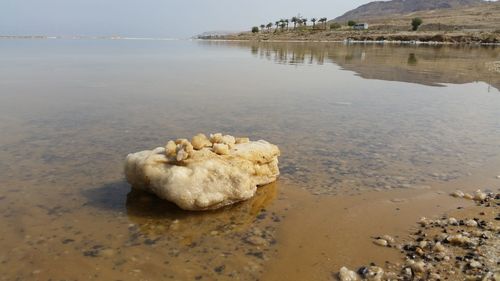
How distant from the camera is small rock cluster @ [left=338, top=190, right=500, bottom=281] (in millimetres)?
6113

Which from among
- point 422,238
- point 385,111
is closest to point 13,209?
point 422,238

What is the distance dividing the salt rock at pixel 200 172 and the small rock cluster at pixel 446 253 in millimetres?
2961

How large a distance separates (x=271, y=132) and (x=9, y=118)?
29.9ft

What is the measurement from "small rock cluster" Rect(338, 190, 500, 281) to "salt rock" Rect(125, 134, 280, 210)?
→ 9.71ft

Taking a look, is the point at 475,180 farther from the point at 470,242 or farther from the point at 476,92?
the point at 476,92

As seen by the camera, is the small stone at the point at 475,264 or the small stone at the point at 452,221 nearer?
the small stone at the point at 475,264

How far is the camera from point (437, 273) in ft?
20.1

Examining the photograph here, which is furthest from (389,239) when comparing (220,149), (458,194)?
(220,149)

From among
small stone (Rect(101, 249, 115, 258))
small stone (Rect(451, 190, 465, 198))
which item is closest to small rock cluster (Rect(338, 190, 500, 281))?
small stone (Rect(451, 190, 465, 198))

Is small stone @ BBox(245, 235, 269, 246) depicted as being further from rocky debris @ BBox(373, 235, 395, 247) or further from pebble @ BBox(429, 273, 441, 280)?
pebble @ BBox(429, 273, 441, 280)

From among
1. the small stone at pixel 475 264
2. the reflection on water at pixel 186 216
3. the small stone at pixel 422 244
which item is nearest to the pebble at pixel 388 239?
the small stone at pixel 422 244

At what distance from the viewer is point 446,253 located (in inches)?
261

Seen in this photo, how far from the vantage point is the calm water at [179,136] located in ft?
22.2

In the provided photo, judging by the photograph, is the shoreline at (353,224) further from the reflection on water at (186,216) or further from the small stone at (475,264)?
the small stone at (475,264)
